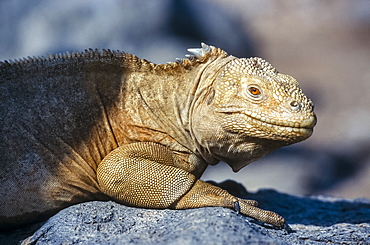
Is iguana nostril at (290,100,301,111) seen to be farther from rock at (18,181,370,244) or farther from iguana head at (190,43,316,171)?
rock at (18,181,370,244)

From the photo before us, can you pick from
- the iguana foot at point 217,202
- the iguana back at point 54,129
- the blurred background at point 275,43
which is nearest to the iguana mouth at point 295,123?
the iguana foot at point 217,202

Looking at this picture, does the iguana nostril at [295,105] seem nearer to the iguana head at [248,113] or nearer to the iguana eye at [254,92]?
the iguana head at [248,113]

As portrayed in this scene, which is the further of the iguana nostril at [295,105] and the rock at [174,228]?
the iguana nostril at [295,105]

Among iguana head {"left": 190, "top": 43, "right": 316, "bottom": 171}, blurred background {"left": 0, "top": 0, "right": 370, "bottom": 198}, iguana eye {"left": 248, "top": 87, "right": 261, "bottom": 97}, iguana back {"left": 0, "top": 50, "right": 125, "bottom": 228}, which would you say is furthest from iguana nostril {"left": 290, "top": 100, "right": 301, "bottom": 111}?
blurred background {"left": 0, "top": 0, "right": 370, "bottom": 198}

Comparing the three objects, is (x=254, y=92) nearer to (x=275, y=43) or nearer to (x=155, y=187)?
(x=155, y=187)

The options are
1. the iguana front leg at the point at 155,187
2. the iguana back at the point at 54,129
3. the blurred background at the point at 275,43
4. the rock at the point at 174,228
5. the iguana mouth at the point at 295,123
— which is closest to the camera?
the rock at the point at 174,228

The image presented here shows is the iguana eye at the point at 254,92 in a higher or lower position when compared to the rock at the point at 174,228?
higher
